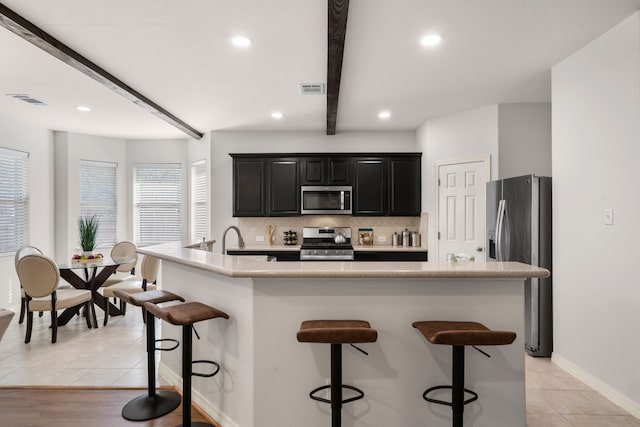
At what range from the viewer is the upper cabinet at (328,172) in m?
5.72

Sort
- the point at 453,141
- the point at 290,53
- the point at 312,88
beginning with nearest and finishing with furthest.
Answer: the point at 290,53 < the point at 312,88 < the point at 453,141

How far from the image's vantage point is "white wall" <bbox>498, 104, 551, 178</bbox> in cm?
442

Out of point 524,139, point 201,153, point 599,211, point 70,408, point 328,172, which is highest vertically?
point 201,153

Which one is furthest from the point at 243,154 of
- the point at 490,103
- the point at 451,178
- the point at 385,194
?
the point at 490,103

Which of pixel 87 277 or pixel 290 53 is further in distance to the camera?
pixel 87 277

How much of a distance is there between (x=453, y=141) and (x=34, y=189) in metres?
5.84

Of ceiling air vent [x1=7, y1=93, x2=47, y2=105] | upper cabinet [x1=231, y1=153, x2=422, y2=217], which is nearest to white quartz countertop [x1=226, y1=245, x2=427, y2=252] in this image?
upper cabinet [x1=231, y1=153, x2=422, y2=217]

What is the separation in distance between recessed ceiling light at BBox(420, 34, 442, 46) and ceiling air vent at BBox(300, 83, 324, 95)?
1197 mm

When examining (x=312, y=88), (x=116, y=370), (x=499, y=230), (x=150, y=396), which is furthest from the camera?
(x=312, y=88)

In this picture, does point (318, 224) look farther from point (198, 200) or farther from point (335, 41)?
point (335, 41)

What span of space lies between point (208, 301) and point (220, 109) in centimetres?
293

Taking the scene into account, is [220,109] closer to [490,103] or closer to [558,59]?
[490,103]

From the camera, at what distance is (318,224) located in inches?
239

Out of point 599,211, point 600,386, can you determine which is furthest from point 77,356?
point 599,211
